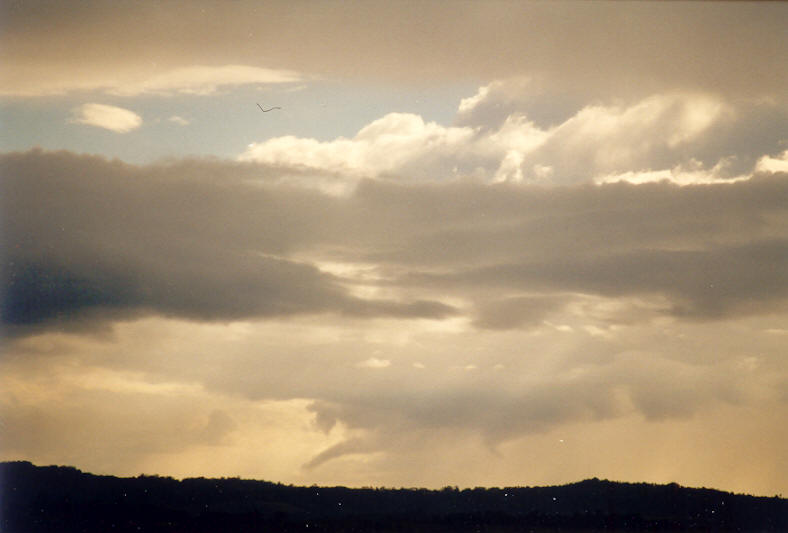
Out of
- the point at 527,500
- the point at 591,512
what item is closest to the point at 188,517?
the point at 527,500

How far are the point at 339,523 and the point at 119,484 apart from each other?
5418mm

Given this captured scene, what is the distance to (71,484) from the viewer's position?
19.9 m

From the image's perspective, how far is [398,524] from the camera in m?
20.1

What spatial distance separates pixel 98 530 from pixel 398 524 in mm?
7413

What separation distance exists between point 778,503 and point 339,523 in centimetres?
1129

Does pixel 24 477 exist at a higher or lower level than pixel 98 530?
higher

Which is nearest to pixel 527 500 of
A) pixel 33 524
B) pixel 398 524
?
pixel 398 524

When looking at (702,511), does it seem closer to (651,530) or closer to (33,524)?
(651,530)

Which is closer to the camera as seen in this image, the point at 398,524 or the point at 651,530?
the point at 398,524

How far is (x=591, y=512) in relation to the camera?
68.4 feet

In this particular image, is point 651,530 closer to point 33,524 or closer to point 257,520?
point 257,520

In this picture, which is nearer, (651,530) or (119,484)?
(119,484)

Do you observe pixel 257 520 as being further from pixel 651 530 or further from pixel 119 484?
pixel 651 530

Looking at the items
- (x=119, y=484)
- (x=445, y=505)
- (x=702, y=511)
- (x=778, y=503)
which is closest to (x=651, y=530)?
(x=702, y=511)
